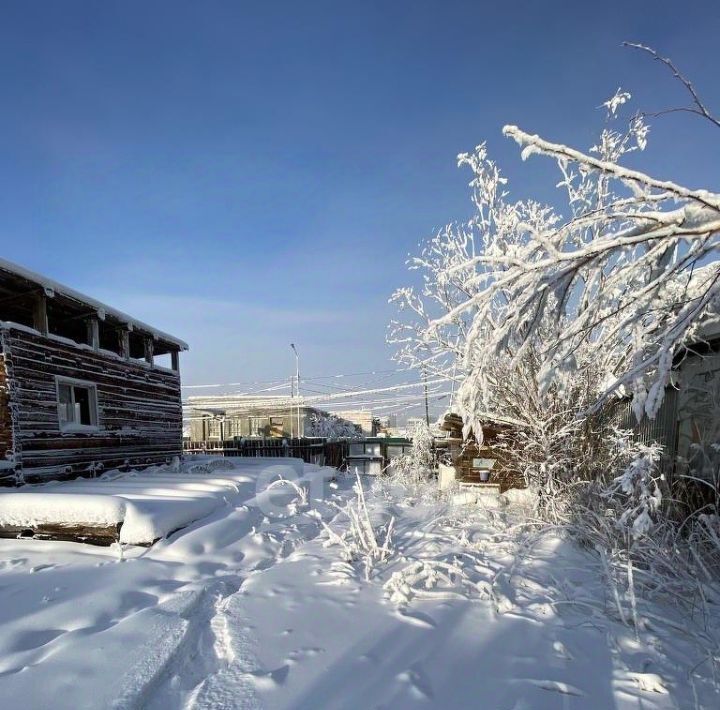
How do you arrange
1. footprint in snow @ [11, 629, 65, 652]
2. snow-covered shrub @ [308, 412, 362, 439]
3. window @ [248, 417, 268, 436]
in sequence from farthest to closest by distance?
snow-covered shrub @ [308, 412, 362, 439], window @ [248, 417, 268, 436], footprint in snow @ [11, 629, 65, 652]

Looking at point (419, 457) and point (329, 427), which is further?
point (329, 427)

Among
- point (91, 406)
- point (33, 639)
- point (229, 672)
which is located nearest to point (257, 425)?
point (91, 406)

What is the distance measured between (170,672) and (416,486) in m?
10.0

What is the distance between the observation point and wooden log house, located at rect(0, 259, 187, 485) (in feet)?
25.8

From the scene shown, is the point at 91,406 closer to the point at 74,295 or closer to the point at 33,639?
the point at 74,295

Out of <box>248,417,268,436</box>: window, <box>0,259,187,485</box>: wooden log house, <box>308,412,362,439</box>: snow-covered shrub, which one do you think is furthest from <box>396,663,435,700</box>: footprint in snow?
<box>308,412,362,439</box>: snow-covered shrub

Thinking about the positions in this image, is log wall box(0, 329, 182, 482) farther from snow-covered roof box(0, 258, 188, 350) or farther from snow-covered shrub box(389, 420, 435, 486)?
snow-covered shrub box(389, 420, 435, 486)

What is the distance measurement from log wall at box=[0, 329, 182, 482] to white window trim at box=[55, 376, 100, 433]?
72mm

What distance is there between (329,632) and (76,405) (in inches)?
345

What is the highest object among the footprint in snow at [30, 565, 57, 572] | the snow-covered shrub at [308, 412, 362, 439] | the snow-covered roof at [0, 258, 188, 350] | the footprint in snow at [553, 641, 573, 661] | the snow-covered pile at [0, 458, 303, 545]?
the snow-covered roof at [0, 258, 188, 350]

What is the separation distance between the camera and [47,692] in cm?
275

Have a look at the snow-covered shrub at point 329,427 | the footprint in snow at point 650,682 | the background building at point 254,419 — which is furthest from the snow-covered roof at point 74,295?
the snow-covered shrub at point 329,427

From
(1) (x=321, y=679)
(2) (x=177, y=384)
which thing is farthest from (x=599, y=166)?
(2) (x=177, y=384)

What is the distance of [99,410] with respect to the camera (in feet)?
33.4
